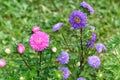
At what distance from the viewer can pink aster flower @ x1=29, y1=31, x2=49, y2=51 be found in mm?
2393

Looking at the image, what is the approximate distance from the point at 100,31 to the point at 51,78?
4.93ft

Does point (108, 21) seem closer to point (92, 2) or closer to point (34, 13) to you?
point (92, 2)

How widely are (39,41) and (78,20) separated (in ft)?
1.01

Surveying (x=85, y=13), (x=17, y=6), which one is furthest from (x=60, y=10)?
(x=85, y=13)

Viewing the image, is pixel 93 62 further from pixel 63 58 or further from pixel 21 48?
pixel 21 48

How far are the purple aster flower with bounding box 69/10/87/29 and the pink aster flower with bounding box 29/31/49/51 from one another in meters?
0.22

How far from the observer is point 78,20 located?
2.51 metres

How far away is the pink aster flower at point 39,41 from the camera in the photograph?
239 cm

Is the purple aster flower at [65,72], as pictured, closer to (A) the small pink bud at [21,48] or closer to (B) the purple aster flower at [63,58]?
(B) the purple aster flower at [63,58]

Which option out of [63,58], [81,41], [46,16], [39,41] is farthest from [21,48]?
[46,16]

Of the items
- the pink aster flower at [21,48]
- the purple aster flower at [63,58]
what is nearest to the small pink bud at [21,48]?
the pink aster flower at [21,48]

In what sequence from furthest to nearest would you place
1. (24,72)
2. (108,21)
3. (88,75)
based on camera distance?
(108,21) < (88,75) < (24,72)

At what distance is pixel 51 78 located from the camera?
2.54 metres

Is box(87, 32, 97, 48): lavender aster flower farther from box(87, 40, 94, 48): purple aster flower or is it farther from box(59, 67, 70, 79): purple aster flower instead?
box(59, 67, 70, 79): purple aster flower
